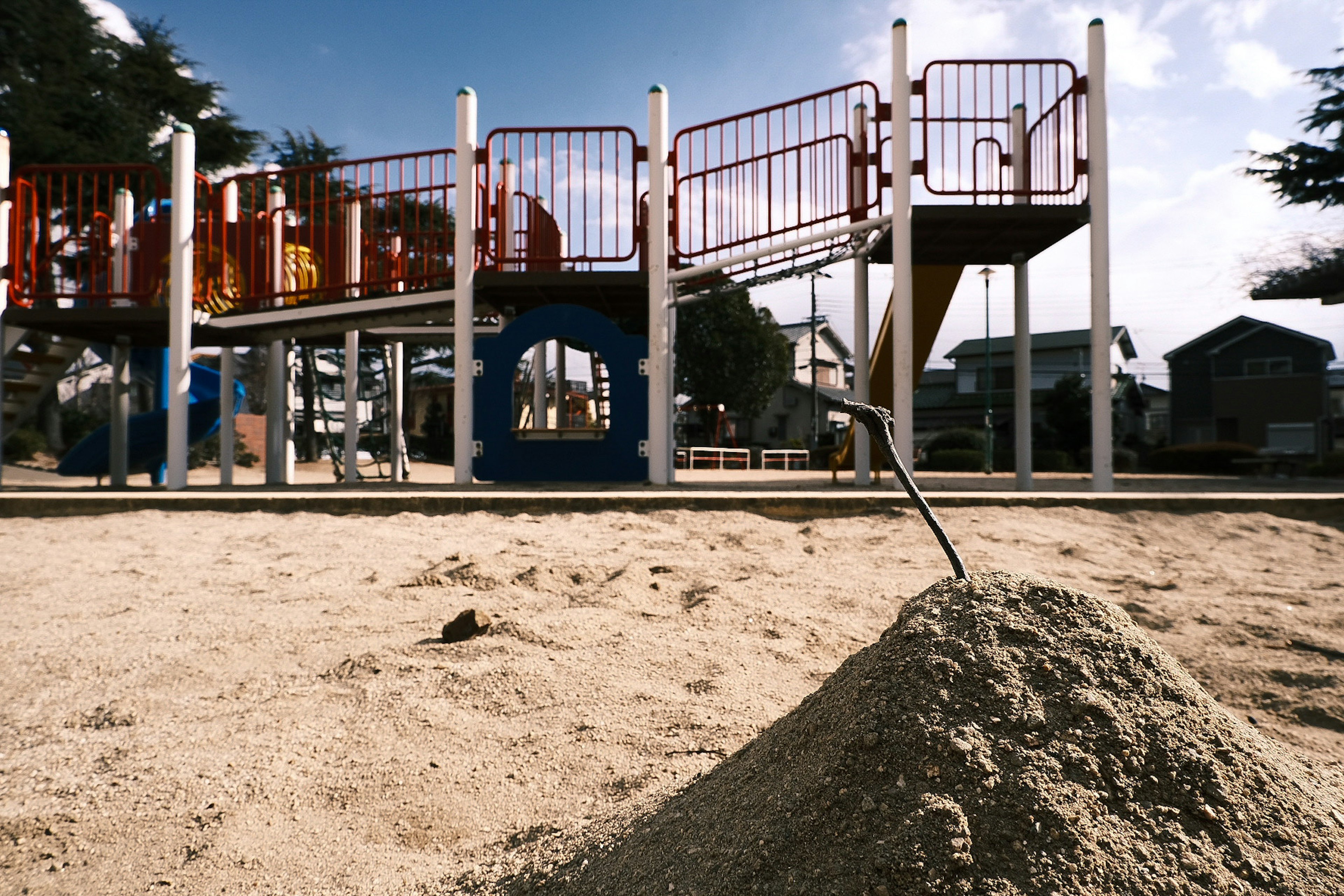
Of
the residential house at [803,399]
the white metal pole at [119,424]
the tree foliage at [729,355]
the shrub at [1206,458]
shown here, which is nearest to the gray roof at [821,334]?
the residential house at [803,399]

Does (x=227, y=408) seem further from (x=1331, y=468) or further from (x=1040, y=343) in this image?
(x=1040, y=343)

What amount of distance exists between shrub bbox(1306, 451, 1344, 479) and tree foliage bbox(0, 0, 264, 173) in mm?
28620

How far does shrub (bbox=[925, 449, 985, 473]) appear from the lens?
1923 cm

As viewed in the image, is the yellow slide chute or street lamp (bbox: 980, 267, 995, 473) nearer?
the yellow slide chute

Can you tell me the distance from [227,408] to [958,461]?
51.9ft

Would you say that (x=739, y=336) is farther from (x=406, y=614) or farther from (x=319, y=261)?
(x=406, y=614)

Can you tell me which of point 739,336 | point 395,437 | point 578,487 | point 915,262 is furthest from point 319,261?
point 739,336

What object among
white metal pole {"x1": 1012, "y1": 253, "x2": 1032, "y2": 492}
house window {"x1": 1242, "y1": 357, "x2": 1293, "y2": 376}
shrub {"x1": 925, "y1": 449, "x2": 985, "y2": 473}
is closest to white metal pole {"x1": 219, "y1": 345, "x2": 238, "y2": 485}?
white metal pole {"x1": 1012, "y1": 253, "x2": 1032, "y2": 492}

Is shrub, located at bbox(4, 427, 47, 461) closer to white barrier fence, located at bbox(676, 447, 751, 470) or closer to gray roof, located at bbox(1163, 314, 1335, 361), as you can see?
white barrier fence, located at bbox(676, 447, 751, 470)

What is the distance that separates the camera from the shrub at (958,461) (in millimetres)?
19234

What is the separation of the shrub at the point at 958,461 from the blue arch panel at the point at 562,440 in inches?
494

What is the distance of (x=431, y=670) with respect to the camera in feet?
8.59

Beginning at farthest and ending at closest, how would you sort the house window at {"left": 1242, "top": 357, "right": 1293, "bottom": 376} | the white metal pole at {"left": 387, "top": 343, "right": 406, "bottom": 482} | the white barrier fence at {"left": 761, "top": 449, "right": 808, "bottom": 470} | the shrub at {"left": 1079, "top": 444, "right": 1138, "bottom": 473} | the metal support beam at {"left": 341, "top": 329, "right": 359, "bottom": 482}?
the house window at {"left": 1242, "top": 357, "right": 1293, "bottom": 376} → the white barrier fence at {"left": 761, "top": 449, "right": 808, "bottom": 470} → the shrub at {"left": 1079, "top": 444, "right": 1138, "bottom": 473} → the white metal pole at {"left": 387, "top": 343, "right": 406, "bottom": 482} → the metal support beam at {"left": 341, "top": 329, "right": 359, "bottom": 482}

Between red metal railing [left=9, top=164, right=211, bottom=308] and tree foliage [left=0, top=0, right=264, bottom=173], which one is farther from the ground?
tree foliage [left=0, top=0, right=264, bottom=173]
